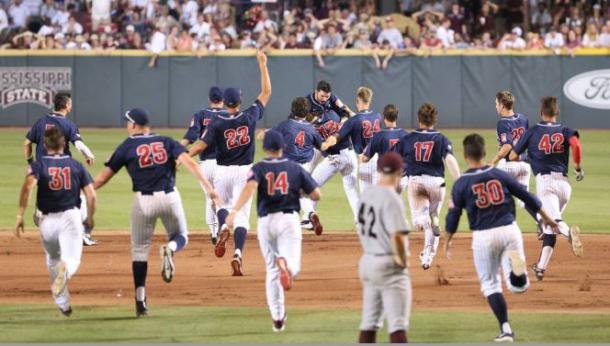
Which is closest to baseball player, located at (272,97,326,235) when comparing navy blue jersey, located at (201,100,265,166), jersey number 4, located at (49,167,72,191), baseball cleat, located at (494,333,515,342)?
navy blue jersey, located at (201,100,265,166)

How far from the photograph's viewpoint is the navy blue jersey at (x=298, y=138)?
670 inches

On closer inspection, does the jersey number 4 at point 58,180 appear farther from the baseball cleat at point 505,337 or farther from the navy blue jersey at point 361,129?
the navy blue jersey at point 361,129

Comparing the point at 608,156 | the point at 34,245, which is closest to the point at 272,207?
the point at 34,245

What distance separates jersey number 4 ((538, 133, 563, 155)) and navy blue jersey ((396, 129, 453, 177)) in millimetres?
1056

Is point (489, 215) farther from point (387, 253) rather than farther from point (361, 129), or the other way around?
point (361, 129)

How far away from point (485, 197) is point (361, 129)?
6115mm

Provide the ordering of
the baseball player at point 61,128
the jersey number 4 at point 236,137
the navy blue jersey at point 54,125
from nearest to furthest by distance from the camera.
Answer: the jersey number 4 at point 236,137, the baseball player at point 61,128, the navy blue jersey at point 54,125

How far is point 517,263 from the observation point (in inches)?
421

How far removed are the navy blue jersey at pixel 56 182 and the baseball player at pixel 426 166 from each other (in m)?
4.27

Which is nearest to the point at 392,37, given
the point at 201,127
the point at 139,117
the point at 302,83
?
the point at 302,83

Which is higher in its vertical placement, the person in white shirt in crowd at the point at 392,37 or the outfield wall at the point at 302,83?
the person in white shirt in crowd at the point at 392,37

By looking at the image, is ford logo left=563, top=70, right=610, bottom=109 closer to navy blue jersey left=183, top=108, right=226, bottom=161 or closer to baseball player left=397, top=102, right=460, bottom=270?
navy blue jersey left=183, top=108, right=226, bottom=161

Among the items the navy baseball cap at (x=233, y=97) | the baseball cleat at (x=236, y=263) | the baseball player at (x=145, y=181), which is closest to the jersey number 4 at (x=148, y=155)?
the baseball player at (x=145, y=181)

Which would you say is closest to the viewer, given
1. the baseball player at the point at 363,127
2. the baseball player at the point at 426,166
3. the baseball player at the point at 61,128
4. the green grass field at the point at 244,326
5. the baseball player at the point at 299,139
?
the green grass field at the point at 244,326
